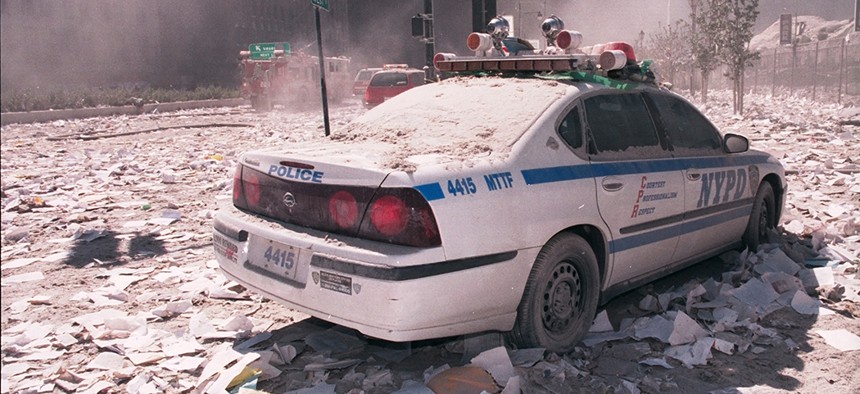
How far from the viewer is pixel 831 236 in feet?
19.7

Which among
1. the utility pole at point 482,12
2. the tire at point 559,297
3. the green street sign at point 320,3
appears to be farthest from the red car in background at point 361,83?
the tire at point 559,297

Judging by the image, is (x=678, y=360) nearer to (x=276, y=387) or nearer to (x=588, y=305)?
(x=588, y=305)

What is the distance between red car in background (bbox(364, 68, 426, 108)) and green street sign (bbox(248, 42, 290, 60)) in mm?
5738

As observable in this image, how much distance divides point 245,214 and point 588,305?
6.49 feet

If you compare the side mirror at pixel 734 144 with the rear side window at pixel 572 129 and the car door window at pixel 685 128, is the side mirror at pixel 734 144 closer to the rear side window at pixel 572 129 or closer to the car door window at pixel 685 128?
the car door window at pixel 685 128

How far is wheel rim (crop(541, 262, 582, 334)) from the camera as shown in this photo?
12.1 ft

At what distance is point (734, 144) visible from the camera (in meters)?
5.12

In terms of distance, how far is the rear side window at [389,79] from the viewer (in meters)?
24.6

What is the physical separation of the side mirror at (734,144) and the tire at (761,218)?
1.91ft

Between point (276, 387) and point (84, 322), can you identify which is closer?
point (276, 387)

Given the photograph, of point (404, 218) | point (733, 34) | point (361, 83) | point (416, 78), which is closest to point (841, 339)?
point (404, 218)

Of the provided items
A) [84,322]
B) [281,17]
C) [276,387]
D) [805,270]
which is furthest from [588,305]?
[281,17]

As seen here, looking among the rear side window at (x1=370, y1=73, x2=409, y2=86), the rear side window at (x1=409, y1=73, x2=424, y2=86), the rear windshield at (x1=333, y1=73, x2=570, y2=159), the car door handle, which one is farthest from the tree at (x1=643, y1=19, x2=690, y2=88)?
the car door handle

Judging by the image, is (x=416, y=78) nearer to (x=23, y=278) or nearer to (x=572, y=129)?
(x=23, y=278)
